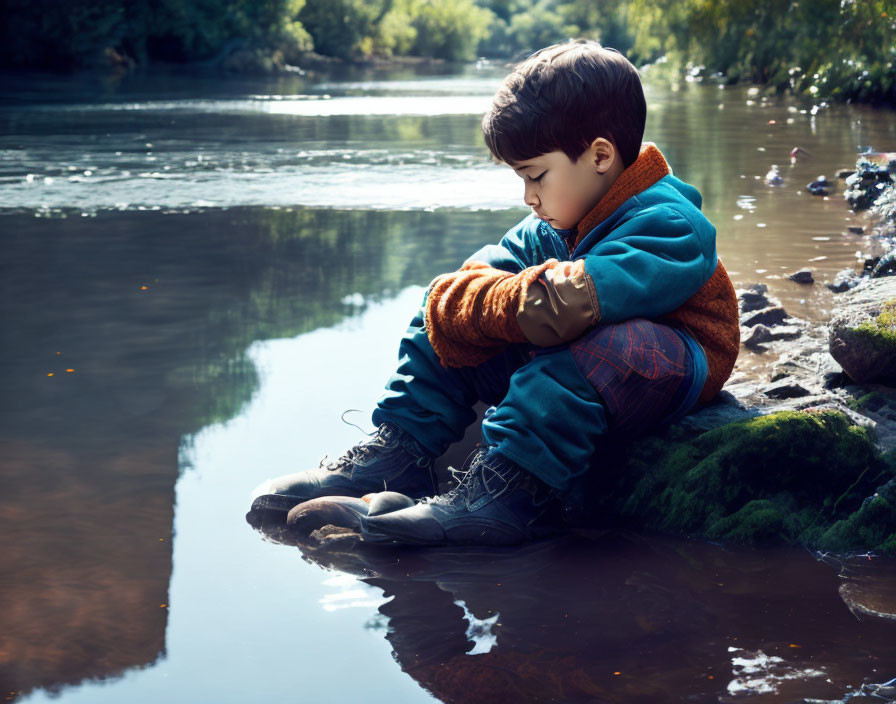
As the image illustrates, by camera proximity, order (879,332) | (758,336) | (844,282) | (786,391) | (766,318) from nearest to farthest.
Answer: (879,332) → (786,391) → (758,336) → (766,318) → (844,282)

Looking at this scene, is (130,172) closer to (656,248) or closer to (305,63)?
(656,248)

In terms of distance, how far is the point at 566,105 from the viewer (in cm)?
226

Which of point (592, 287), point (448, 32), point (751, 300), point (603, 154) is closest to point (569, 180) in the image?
point (603, 154)

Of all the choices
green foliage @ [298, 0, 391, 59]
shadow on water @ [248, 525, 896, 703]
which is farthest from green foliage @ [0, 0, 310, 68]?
shadow on water @ [248, 525, 896, 703]

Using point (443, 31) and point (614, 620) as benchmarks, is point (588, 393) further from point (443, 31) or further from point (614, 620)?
point (443, 31)

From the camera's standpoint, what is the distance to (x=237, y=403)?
310cm

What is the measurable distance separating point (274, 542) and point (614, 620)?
806 millimetres

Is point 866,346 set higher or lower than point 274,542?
higher

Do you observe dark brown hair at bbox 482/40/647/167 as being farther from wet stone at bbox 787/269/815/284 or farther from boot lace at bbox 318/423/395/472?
wet stone at bbox 787/269/815/284

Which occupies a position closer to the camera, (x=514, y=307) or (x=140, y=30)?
(x=514, y=307)

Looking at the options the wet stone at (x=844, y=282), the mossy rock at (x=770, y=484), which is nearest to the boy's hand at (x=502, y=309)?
the mossy rock at (x=770, y=484)

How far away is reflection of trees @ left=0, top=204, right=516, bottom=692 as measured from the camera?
199 centimetres

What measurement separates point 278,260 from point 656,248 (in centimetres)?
312

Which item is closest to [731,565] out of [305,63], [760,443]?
[760,443]
